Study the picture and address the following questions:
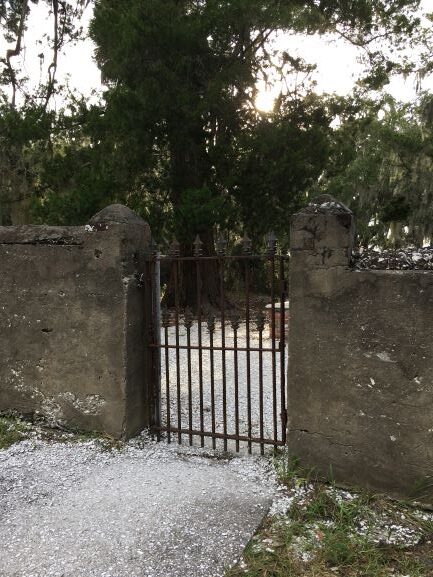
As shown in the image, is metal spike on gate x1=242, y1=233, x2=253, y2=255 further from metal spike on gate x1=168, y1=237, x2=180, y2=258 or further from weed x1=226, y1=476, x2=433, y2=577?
weed x1=226, y1=476, x2=433, y2=577

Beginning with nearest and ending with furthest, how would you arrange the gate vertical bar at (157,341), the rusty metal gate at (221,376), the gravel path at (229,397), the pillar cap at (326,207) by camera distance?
the pillar cap at (326,207) < the rusty metal gate at (221,376) < the gate vertical bar at (157,341) < the gravel path at (229,397)

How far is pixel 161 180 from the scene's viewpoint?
1203 centimetres

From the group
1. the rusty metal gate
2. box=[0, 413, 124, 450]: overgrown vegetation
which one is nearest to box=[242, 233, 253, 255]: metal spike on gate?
the rusty metal gate

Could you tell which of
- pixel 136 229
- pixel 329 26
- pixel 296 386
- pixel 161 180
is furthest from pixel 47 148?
pixel 296 386

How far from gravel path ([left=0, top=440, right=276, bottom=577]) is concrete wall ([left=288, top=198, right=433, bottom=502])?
2.11ft

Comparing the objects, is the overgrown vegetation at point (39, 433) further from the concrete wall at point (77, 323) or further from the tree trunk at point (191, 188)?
the tree trunk at point (191, 188)

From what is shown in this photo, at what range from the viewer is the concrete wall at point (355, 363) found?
3074 millimetres

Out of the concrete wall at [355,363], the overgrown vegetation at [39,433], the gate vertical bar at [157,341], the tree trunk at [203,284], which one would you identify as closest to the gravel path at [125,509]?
the overgrown vegetation at [39,433]

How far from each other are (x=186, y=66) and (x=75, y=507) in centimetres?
993

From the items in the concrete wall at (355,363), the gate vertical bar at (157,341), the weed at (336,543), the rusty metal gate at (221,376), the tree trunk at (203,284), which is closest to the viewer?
the weed at (336,543)

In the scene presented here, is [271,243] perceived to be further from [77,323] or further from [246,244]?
[77,323]

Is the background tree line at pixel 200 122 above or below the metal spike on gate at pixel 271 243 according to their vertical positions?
above

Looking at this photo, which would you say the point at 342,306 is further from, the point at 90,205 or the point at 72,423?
the point at 90,205

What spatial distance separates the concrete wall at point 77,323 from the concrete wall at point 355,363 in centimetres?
148
